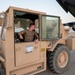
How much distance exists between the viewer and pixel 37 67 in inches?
158

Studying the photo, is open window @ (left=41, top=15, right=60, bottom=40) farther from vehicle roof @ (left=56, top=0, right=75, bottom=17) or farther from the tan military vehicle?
vehicle roof @ (left=56, top=0, right=75, bottom=17)

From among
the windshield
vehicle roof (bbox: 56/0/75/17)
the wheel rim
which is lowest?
the wheel rim

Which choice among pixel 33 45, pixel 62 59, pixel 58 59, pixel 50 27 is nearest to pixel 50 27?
pixel 50 27

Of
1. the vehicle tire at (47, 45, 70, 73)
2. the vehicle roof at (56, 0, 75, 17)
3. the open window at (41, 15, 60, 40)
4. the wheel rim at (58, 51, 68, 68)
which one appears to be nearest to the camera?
the open window at (41, 15, 60, 40)

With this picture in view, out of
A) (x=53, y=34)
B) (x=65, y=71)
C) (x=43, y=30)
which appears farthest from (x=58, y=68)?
(x=43, y=30)

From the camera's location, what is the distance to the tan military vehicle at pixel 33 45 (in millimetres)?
3293

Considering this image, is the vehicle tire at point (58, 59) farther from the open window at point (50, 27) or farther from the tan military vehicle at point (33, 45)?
the open window at point (50, 27)

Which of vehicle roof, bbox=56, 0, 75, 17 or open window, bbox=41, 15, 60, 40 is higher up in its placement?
vehicle roof, bbox=56, 0, 75, 17

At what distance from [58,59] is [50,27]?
1.20 meters

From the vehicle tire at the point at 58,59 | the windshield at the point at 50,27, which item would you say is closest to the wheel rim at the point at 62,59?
the vehicle tire at the point at 58,59

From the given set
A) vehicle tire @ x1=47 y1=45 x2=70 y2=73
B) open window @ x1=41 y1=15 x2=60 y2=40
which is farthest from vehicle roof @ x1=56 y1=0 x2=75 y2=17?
vehicle tire @ x1=47 y1=45 x2=70 y2=73

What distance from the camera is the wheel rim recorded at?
15.4 feet

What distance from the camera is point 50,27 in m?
4.27

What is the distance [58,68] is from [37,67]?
2.92 feet
